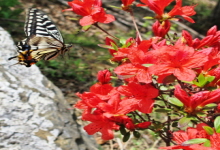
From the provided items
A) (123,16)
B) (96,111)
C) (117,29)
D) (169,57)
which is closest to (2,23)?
(117,29)

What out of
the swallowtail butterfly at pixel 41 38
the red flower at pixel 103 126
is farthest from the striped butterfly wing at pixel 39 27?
the red flower at pixel 103 126

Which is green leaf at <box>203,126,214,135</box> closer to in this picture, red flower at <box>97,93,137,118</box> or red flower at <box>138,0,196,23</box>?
red flower at <box>97,93,137,118</box>

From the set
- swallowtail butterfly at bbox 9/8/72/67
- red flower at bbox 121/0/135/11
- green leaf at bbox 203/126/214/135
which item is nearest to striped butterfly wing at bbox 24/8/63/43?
swallowtail butterfly at bbox 9/8/72/67

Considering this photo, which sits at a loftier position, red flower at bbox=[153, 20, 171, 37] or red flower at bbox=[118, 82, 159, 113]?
red flower at bbox=[153, 20, 171, 37]

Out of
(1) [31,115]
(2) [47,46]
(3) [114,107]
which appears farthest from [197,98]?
(2) [47,46]

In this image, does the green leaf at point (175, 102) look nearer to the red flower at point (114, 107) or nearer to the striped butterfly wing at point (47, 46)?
the red flower at point (114, 107)

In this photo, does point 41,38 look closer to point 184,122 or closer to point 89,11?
point 89,11
